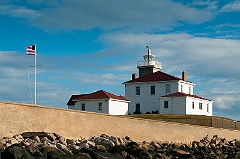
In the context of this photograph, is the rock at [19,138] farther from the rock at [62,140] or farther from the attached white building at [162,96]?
the attached white building at [162,96]

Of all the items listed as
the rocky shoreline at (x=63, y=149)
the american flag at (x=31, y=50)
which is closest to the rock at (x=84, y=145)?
the rocky shoreline at (x=63, y=149)

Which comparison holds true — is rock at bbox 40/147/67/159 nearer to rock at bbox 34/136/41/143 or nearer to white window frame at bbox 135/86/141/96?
rock at bbox 34/136/41/143

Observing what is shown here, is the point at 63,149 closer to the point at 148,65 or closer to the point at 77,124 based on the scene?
the point at 77,124

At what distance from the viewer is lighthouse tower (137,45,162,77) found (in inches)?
2450

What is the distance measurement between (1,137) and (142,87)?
39.6 m

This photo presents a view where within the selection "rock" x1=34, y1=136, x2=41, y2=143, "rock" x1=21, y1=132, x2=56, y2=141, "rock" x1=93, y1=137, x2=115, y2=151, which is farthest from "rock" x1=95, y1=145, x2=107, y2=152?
"rock" x1=34, y1=136, x2=41, y2=143

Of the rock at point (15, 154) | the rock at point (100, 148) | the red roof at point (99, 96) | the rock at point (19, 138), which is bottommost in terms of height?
the rock at point (100, 148)

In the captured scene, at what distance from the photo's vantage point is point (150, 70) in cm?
6219

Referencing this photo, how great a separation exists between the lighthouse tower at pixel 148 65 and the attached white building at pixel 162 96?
3.29m

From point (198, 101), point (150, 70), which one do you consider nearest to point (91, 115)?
point (198, 101)

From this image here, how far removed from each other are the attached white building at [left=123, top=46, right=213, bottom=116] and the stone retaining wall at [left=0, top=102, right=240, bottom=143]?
20.7m

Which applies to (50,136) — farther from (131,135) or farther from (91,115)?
(131,135)

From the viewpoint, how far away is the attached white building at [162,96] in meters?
53.3

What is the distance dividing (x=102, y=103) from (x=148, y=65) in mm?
12026
